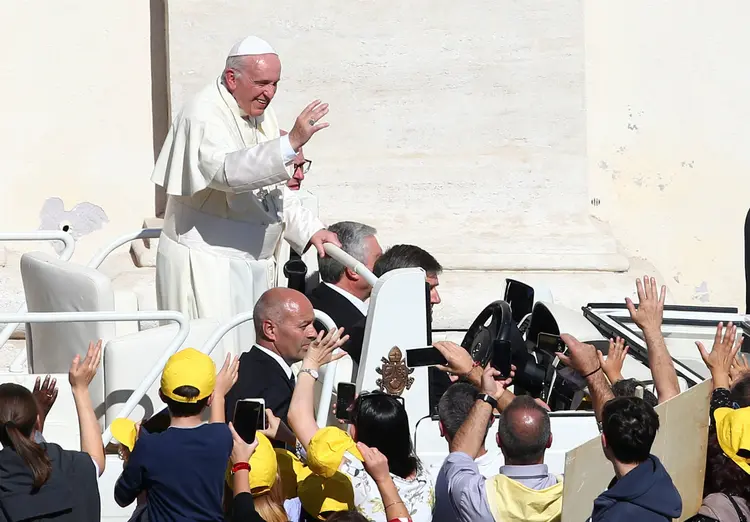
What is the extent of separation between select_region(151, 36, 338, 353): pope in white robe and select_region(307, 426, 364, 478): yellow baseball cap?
4.99 feet

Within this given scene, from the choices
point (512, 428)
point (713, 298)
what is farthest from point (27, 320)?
point (713, 298)

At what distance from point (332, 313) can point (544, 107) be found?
3.11 meters

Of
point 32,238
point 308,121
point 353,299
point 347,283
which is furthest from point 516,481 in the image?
point 32,238

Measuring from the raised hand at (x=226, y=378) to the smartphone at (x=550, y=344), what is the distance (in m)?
1.53

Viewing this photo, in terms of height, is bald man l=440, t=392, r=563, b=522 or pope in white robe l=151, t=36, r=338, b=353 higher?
pope in white robe l=151, t=36, r=338, b=353

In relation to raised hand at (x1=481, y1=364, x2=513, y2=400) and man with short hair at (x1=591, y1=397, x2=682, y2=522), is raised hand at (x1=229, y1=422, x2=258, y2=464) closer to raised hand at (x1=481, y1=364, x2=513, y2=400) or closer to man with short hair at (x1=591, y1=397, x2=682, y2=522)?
raised hand at (x1=481, y1=364, x2=513, y2=400)

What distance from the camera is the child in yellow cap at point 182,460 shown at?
3969mm

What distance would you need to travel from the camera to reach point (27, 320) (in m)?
4.68

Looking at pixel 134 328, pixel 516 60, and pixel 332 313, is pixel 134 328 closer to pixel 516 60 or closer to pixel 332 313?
pixel 332 313

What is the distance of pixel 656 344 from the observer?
472 centimetres

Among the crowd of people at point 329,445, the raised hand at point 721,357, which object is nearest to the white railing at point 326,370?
the crowd of people at point 329,445

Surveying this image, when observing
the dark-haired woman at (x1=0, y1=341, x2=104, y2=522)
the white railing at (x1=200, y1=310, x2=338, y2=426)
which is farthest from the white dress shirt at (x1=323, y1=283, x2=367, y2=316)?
the dark-haired woman at (x1=0, y1=341, x2=104, y2=522)

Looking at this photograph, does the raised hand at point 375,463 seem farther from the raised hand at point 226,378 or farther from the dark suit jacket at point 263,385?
the dark suit jacket at point 263,385

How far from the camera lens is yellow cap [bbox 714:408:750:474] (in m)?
3.97
